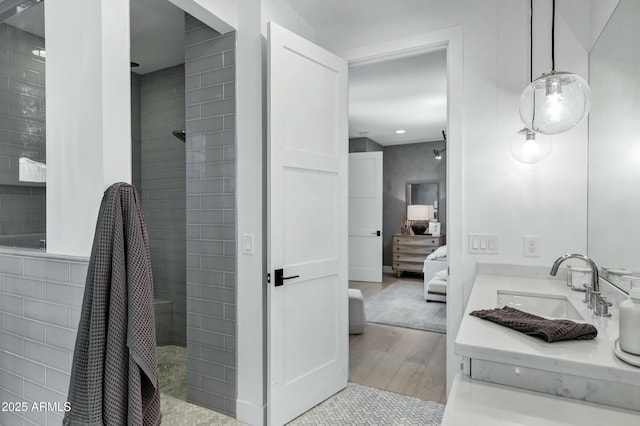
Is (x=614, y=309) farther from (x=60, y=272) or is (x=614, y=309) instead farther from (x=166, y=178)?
(x=166, y=178)

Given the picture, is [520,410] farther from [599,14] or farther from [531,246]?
[599,14]

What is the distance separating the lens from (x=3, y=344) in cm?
165

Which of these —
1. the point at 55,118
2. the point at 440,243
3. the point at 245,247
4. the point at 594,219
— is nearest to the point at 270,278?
the point at 245,247

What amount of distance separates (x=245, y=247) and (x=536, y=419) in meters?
1.69

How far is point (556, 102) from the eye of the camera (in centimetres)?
148

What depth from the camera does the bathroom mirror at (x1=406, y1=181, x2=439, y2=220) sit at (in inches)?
289

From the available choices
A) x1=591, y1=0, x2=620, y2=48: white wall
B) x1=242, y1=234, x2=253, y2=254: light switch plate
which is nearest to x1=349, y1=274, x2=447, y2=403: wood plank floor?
x1=242, y1=234, x2=253, y2=254: light switch plate

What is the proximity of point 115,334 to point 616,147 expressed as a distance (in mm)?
2113

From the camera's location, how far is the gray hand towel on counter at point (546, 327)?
108cm

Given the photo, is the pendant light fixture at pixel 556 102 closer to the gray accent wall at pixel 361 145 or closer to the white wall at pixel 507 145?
the white wall at pixel 507 145

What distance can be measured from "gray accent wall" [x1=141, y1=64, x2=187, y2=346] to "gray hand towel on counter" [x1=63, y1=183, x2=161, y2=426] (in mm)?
2201

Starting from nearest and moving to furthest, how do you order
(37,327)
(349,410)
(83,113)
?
(83,113) → (37,327) → (349,410)

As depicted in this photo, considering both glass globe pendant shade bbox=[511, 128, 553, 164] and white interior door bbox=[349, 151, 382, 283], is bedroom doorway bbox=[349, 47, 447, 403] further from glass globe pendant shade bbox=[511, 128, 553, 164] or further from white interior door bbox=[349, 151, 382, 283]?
glass globe pendant shade bbox=[511, 128, 553, 164]

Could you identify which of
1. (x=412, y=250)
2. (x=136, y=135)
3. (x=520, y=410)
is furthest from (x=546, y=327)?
(x=412, y=250)
